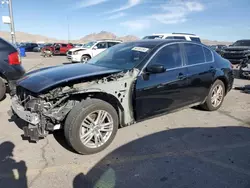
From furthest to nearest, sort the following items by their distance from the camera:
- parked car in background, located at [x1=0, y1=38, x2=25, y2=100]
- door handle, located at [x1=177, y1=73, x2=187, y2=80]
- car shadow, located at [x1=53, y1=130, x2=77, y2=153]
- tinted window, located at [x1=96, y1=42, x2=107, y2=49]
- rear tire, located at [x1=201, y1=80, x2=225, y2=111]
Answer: tinted window, located at [x1=96, y1=42, x2=107, y2=49], parked car in background, located at [x1=0, y1=38, x2=25, y2=100], rear tire, located at [x1=201, y1=80, x2=225, y2=111], door handle, located at [x1=177, y1=73, x2=187, y2=80], car shadow, located at [x1=53, y1=130, x2=77, y2=153]

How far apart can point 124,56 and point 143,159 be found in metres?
1.96

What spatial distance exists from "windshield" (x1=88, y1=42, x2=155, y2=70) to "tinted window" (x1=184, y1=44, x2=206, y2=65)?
2.96ft

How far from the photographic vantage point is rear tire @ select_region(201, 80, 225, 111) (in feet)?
16.6

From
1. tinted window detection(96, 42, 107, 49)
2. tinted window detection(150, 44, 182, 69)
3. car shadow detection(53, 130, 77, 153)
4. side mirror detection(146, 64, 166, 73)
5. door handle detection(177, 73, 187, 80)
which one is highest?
tinted window detection(96, 42, 107, 49)

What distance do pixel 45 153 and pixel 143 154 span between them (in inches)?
57.4

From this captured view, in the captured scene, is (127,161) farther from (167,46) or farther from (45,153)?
(167,46)

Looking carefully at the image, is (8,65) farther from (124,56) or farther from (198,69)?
(198,69)

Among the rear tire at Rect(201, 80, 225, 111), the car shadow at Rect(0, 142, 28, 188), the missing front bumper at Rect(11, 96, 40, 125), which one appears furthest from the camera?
the rear tire at Rect(201, 80, 225, 111)

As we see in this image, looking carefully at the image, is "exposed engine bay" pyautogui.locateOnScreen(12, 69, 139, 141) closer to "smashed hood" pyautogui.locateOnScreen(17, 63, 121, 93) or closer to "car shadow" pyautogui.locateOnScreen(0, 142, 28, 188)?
"smashed hood" pyautogui.locateOnScreen(17, 63, 121, 93)

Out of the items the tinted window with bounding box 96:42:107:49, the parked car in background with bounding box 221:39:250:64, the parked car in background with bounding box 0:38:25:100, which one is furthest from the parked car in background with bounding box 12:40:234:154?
the tinted window with bounding box 96:42:107:49

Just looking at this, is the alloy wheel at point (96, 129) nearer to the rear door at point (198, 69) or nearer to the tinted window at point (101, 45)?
the rear door at point (198, 69)

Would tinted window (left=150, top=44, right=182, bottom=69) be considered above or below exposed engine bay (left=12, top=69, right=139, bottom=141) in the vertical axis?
above

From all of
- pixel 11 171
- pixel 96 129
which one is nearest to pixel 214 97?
pixel 96 129

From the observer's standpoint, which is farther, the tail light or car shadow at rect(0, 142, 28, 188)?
the tail light
